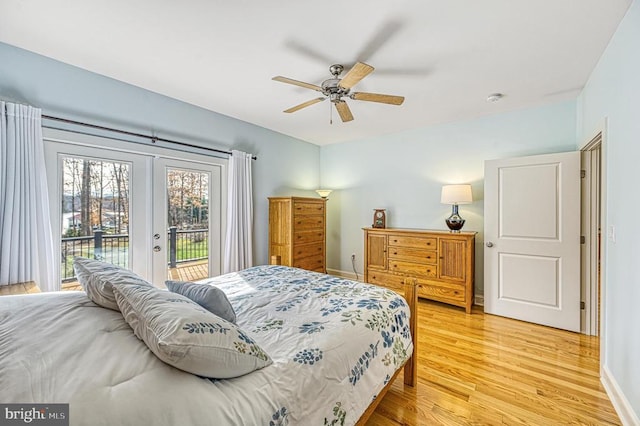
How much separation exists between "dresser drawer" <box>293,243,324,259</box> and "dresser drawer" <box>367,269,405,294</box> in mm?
867

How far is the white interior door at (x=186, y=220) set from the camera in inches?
124

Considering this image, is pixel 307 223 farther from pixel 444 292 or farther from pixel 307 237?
pixel 444 292

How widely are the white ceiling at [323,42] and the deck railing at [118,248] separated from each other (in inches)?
63.5

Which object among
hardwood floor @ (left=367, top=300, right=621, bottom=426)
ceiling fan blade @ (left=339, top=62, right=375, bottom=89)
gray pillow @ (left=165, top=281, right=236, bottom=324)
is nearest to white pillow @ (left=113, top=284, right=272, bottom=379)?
gray pillow @ (left=165, top=281, right=236, bottom=324)

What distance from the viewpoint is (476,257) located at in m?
3.74

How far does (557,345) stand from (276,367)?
2948 millimetres

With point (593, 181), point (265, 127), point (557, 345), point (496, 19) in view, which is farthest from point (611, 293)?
point (265, 127)

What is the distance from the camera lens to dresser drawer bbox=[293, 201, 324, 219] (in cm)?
409

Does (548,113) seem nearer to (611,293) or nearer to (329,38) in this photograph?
(611,293)

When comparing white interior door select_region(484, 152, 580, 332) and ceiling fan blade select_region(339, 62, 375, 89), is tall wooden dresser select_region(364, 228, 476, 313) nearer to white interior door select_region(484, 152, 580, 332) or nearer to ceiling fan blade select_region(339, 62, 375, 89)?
white interior door select_region(484, 152, 580, 332)

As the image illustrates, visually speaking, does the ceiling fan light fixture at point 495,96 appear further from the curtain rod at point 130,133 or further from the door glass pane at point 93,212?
the door glass pane at point 93,212
